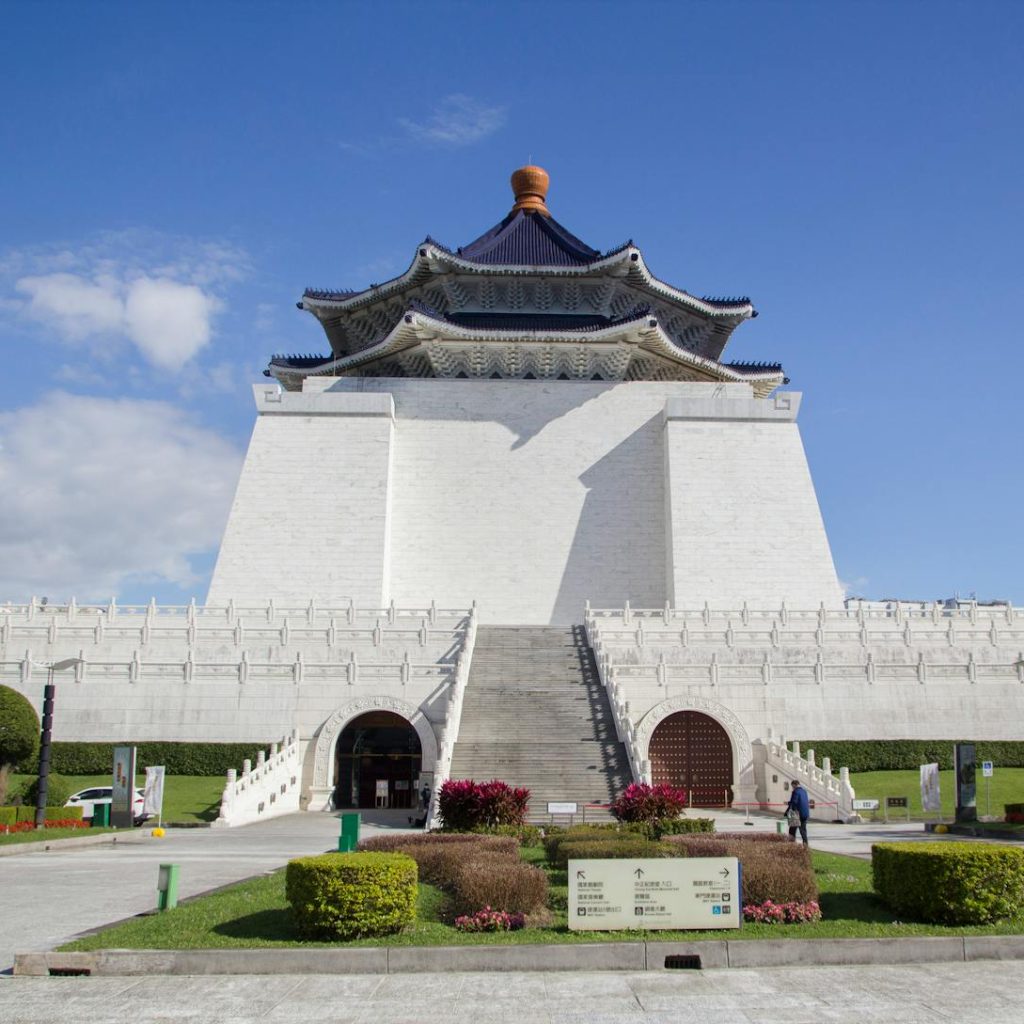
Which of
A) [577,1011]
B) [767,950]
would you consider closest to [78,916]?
[577,1011]

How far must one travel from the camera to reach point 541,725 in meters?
22.8

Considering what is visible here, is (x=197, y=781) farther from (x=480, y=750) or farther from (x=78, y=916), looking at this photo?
(x=78, y=916)

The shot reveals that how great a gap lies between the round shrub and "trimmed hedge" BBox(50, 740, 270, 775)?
161 cm

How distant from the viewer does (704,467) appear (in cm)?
3766

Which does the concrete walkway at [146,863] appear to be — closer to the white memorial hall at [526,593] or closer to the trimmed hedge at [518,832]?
the white memorial hall at [526,593]

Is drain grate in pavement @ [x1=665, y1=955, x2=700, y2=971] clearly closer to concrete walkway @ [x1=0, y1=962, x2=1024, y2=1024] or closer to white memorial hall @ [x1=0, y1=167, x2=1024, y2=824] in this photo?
concrete walkway @ [x1=0, y1=962, x2=1024, y2=1024]

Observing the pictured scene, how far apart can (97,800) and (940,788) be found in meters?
18.3

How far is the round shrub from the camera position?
Answer: 21.3 meters

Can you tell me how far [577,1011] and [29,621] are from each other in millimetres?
25294

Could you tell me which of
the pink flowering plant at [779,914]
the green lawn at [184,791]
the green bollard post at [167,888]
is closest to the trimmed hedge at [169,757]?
the green lawn at [184,791]

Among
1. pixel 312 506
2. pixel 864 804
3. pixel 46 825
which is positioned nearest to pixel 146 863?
pixel 46 825

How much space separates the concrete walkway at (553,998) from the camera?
683 centimetres

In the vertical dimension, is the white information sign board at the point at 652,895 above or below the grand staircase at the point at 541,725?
below

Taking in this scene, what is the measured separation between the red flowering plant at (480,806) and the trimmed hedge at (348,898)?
7.25 metres
